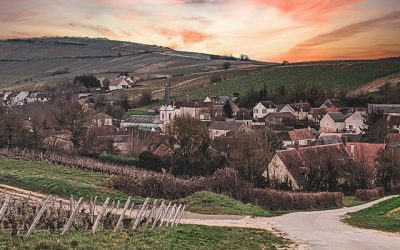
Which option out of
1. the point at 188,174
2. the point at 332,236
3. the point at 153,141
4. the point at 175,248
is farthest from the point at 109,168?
the point at 175,248

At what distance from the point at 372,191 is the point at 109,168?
25300 millimetres

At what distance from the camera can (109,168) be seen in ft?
175

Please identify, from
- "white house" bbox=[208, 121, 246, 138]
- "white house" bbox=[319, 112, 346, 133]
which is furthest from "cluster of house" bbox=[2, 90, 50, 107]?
"white house" bbox=[319, 112, 346, 133]

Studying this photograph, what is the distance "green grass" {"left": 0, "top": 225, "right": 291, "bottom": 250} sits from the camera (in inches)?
592

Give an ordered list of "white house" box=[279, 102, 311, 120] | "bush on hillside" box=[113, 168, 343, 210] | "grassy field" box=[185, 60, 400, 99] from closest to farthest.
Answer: "bush on hillside" box=[113, 168, 343, 210]
"white house" box=[279, 102, 311, 120]
"grassy field" box=[185, 60, 400, 99]

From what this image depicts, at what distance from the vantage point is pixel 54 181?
124ft

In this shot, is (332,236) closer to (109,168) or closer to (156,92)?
(109,168)

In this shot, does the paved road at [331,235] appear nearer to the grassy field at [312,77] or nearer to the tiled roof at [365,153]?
the tiled roof at [365,153]

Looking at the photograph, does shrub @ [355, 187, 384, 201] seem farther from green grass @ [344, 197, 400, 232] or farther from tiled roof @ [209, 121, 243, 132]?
tiled roof @ [209, 121, 243, 132]

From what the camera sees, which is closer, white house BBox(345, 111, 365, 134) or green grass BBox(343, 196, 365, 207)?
green grass BBox(343, 196, 365, 207)

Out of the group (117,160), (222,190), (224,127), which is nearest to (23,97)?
(224,127)

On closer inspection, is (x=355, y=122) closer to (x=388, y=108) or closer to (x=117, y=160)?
(x=388, y=108)

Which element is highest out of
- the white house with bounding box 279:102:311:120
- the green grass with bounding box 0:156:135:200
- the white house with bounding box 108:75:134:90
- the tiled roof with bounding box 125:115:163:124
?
the white house with bounding box 108:75:134:90

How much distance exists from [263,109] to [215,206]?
271 ft
